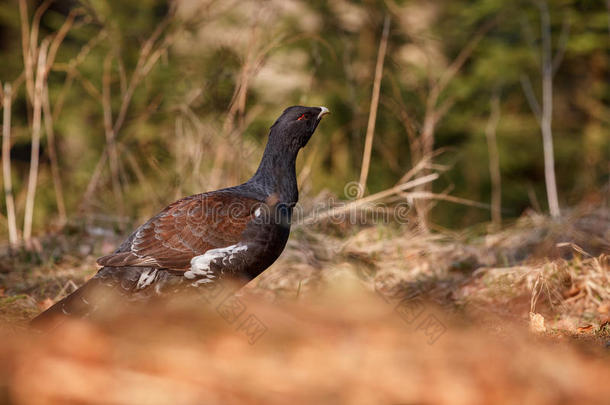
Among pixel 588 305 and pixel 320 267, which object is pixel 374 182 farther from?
pixel 588 305

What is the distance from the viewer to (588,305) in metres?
3.94

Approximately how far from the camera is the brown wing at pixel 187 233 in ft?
12.5

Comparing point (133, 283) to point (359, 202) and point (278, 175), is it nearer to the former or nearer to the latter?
point (278, 175)

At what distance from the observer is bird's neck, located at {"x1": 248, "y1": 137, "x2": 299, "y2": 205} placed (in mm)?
4320

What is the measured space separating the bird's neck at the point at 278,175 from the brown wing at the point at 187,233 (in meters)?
0.32

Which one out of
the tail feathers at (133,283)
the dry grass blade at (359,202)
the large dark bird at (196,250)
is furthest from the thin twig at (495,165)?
the tail feathers at (133,283)

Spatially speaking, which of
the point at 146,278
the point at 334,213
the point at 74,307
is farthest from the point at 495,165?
Result: the point at 74,307

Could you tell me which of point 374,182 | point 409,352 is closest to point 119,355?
point 409,352

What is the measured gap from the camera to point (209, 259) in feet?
12.6

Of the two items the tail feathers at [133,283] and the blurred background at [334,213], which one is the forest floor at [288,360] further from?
the tail feathers at [133,283]

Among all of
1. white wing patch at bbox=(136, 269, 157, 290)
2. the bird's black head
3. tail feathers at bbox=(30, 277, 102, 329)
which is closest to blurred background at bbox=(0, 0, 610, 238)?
the bird's black head

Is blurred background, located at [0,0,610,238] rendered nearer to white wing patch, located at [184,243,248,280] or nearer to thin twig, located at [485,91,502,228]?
thin twig, located at [485,91,502,228]

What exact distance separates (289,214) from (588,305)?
2.11 meters

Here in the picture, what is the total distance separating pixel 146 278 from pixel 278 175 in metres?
1.19
